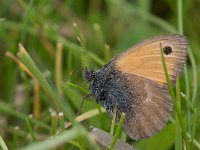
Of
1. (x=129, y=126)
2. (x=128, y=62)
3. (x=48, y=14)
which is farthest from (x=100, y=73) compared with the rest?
(x=48, y=14)

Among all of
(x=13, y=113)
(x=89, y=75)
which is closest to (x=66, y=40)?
(x=13, y=113)

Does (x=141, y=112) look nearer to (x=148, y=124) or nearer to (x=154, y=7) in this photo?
(x=148, y=124)

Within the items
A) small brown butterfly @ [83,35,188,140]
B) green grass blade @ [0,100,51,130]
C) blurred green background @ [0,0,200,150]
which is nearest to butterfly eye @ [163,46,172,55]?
small brown butterfly @ [83,35,188,140]

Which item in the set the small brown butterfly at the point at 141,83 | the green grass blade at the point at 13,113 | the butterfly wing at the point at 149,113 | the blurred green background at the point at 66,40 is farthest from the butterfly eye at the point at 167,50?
the green grass blade at the point at 13,113

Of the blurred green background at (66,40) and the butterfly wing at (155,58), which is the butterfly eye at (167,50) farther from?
the blurred green background at (66,40)

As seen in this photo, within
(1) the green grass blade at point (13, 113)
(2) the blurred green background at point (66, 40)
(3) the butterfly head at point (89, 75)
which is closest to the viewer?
(3) the butterfly head at point (89, 75)

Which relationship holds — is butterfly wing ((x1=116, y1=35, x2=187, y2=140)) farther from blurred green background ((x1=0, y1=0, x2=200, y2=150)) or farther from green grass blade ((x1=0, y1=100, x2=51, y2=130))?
green grass blade ((x1=0, y1=100, x2=51, y2=130))
